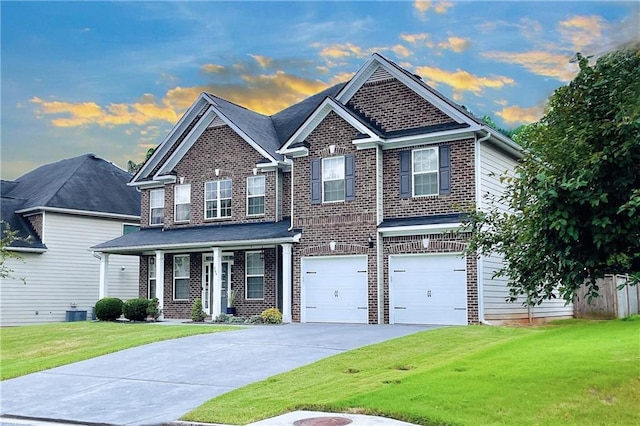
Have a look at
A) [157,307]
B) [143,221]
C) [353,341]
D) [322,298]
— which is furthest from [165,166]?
[353,341]

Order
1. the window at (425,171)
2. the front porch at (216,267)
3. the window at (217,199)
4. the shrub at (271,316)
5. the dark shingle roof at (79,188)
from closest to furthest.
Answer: the window at (425,171) → the shrub at (271,316) → the front porch at (216,267) → the window at (217,199) → the dark shingle roof at (79,188)

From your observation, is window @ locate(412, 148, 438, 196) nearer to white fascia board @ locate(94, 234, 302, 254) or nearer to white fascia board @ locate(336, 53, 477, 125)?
white fascia board @ locate(336, 53, 477, 125)

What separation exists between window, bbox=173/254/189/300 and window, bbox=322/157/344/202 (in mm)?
7546

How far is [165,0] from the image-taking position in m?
13.8

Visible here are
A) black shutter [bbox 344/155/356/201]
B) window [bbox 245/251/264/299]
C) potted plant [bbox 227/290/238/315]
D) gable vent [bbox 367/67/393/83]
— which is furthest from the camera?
potted plant [bbox 227/290/238/315]

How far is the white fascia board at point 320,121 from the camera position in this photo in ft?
74.1

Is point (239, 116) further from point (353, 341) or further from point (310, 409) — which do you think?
point (310, 409)

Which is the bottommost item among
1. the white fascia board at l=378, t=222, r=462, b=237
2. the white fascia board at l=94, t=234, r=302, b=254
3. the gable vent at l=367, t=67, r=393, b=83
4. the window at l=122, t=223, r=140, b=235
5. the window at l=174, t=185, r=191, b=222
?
the white fascia board at l=94, t=234, r=302, b=254

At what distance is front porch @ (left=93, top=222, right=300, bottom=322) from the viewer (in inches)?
974

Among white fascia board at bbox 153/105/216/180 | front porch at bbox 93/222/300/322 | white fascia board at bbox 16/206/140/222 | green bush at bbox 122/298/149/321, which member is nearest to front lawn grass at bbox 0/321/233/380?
green bush at bbox 122/298/149/321

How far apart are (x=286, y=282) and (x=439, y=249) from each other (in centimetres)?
571

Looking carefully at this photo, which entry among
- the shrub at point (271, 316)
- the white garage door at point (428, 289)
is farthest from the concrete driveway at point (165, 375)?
the shrub at point (271, 316)

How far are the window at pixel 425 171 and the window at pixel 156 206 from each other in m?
12.7

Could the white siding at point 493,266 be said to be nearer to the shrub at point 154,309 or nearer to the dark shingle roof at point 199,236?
the dark shingle roof at point 199,236
